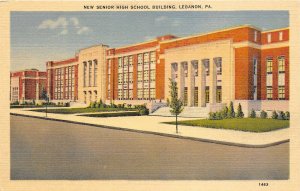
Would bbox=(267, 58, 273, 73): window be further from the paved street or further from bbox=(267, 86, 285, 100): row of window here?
the paved street

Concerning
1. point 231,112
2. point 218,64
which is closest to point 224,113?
point 231,112

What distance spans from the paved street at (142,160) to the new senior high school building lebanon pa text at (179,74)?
14.8 feet

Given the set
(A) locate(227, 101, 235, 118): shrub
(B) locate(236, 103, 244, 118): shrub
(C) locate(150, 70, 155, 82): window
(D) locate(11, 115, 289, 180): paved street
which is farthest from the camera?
(C) locate(150, 70, 155, 82): window

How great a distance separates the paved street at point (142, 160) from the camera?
7.68 metres

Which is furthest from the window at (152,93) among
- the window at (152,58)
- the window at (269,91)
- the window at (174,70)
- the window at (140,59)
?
the window at (269,91)

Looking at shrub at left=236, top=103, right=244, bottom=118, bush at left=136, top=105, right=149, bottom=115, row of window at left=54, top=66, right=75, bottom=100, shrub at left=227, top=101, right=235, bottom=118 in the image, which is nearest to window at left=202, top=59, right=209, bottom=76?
bush at left=136, top=105, right=149, bottom=115

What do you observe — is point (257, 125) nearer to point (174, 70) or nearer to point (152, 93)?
point (174, 70)

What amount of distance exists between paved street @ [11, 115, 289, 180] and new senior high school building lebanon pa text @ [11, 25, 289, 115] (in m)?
4.51

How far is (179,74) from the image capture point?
1941 cm

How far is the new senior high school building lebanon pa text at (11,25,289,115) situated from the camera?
1372 cm

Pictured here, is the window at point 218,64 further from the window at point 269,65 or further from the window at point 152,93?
the window at point 152,93
